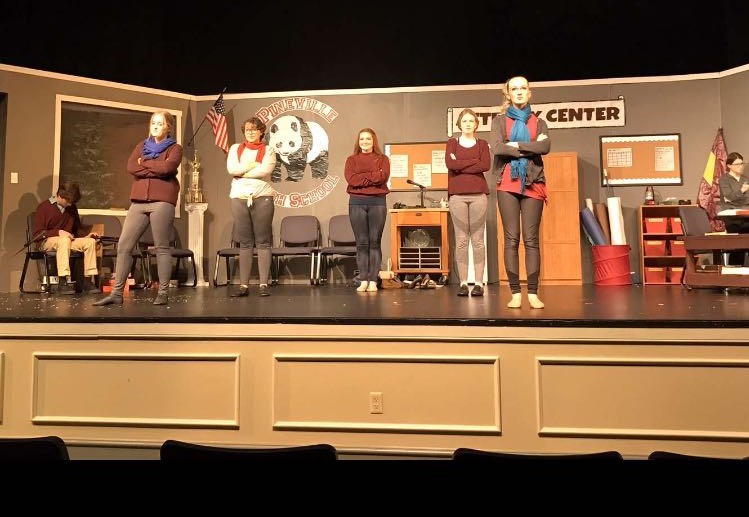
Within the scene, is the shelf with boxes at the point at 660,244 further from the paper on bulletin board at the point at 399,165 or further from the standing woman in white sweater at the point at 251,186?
the standing woman in white sweater at the point at 251,186

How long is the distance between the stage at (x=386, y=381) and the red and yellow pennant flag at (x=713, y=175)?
556cm

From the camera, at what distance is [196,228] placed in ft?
27.7

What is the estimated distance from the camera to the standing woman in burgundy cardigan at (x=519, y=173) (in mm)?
3688

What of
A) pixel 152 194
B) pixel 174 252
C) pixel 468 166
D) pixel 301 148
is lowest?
pixel 174 252

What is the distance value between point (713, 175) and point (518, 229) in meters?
5.80

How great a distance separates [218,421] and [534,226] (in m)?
2.42

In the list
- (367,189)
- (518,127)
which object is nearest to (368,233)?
(367,189)

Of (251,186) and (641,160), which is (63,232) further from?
(641,160)

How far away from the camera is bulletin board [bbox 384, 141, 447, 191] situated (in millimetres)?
8414

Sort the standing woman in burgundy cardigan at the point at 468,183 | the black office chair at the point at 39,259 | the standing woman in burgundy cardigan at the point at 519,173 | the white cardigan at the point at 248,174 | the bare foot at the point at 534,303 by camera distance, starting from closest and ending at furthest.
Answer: the bare foot at the point at 534,303
the standing woman in burgundy cardigan at the point at 519,173
the white cardigan at the point at 248,174
the standing woman in burgundy cardigan at the point at 468,183
the black office chair at the point at 39,259

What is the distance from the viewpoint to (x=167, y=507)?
3.23 feet

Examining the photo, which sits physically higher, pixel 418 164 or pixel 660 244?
pixel 418 164

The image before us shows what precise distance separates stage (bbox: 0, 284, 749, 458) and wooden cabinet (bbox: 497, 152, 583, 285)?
4605mm

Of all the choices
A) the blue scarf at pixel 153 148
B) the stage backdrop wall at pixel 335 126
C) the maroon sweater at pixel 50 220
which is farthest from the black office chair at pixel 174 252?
the blue scarf at pixel 153 148
